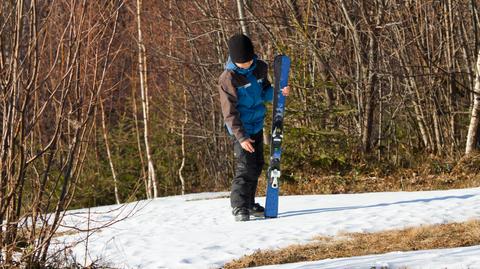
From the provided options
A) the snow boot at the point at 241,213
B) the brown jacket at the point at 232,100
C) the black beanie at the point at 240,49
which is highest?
the black beanie at the point at 240,49

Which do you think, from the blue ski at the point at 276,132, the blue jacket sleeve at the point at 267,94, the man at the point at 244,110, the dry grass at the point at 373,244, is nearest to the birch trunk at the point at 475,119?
the blue ski at the point at 276,132

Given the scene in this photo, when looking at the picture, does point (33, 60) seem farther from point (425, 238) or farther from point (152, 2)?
point (152, 2)

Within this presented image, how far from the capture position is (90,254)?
752 centimetres

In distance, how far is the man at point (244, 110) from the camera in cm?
802

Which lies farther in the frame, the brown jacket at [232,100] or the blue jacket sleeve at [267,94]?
the blue jacket sleeve at [267,94]

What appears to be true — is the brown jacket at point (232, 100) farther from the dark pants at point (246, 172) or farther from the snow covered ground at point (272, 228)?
the snow covered ground at point (272, 228)

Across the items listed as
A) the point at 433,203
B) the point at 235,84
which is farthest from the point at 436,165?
the point at 235,84

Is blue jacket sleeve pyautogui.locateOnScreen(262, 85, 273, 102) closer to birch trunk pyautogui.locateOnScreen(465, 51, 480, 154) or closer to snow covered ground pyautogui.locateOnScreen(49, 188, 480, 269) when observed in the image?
snow covered ground pyautogui.locateOnScreen(49, 188, 480, 269)

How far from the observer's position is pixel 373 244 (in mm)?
6855

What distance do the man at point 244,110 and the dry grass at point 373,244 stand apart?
131 centimetres

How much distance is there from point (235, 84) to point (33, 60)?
2735 mm

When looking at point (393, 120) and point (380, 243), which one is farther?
point (393, 120)

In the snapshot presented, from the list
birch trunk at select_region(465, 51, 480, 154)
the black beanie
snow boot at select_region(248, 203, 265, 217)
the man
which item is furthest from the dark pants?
birch trunk at select_region(465, 51, 480, 154)

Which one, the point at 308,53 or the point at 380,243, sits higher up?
the point at 308,53
